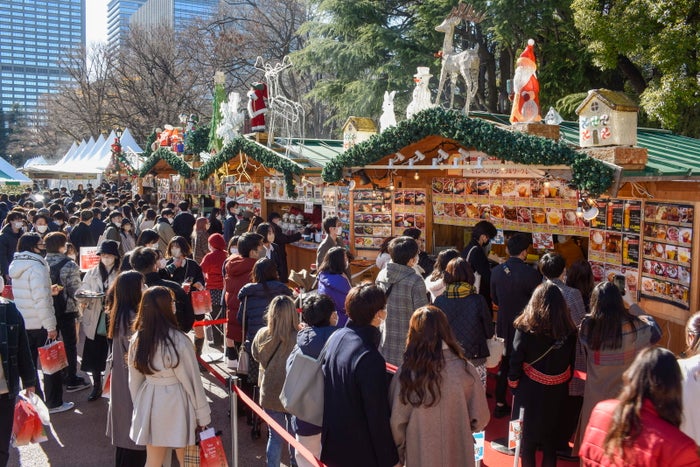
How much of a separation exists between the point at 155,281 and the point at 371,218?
225 inches

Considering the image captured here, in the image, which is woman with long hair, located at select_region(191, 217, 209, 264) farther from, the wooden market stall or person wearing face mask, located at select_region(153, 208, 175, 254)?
the wooden market stall

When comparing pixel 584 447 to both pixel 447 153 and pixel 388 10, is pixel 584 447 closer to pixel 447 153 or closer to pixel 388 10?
pixel 447 153

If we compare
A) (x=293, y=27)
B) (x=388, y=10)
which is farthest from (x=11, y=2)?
(x=388, y=10)

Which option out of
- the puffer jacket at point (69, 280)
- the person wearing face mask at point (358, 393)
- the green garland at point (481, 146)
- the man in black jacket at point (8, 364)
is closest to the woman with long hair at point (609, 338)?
the person wearing face mask at point (358, 393)

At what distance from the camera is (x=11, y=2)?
539 ft

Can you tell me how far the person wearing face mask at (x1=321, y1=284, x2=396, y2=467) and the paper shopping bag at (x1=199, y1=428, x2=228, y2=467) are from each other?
3.15 feet

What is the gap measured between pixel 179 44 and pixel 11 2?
15749cm

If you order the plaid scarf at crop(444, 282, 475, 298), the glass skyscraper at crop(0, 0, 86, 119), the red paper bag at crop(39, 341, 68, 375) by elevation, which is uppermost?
the glass skyscraper at crop(0, 0, 86, 119)

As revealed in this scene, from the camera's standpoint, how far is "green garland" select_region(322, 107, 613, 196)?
20.4ft

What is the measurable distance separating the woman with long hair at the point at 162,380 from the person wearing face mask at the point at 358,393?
1016mm

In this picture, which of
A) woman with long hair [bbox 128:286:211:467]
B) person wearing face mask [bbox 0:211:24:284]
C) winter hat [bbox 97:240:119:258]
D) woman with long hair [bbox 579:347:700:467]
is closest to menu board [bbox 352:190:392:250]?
winter hat [bbox 97:240:119:258]

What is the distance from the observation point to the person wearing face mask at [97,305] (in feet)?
20.7

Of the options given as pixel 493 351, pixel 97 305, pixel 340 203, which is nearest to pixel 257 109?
pixel 340 203

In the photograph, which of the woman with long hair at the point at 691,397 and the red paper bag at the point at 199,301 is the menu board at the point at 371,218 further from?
the woman with long hair at the point at 691,397
